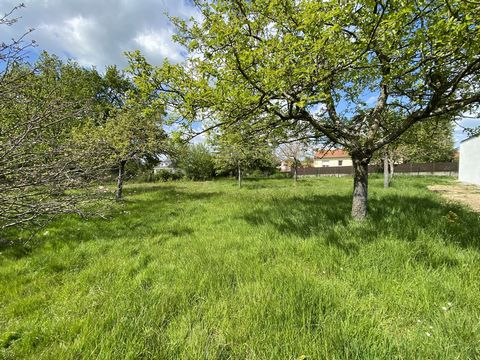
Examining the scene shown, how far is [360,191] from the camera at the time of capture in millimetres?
5746

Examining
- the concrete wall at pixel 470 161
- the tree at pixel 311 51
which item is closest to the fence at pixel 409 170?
the concrete wall at pixel 470 161

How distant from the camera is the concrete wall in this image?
723 inches

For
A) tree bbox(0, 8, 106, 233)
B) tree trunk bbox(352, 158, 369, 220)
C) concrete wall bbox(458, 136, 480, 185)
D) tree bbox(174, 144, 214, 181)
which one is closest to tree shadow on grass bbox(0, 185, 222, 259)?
tree bbox(0, 8, 106, 233)

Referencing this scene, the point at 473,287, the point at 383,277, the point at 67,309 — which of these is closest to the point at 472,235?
the point at 473,287

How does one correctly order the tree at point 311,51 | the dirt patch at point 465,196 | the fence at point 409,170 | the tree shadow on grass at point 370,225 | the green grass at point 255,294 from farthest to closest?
the fence at point 409,170 → the dirt patch at point 465,196 → the tree shadow on grass at point 370,225 → the tree at point 311,51 → the green grass at point 255,294

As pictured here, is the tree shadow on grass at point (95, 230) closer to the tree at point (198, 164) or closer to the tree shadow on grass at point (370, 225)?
the tree shadow on grass at point (370, 225)

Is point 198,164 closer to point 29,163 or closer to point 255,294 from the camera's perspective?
point 29,163

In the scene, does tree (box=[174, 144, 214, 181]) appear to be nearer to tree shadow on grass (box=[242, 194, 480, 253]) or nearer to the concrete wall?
the concrete wall

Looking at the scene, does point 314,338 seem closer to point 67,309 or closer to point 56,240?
point 67,309

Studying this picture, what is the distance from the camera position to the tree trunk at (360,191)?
5.70 m

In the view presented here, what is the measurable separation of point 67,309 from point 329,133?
5685 mm

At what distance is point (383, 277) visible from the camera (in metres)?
3.01

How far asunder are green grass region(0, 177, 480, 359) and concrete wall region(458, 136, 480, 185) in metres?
19.1

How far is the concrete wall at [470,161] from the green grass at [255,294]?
19105mm
